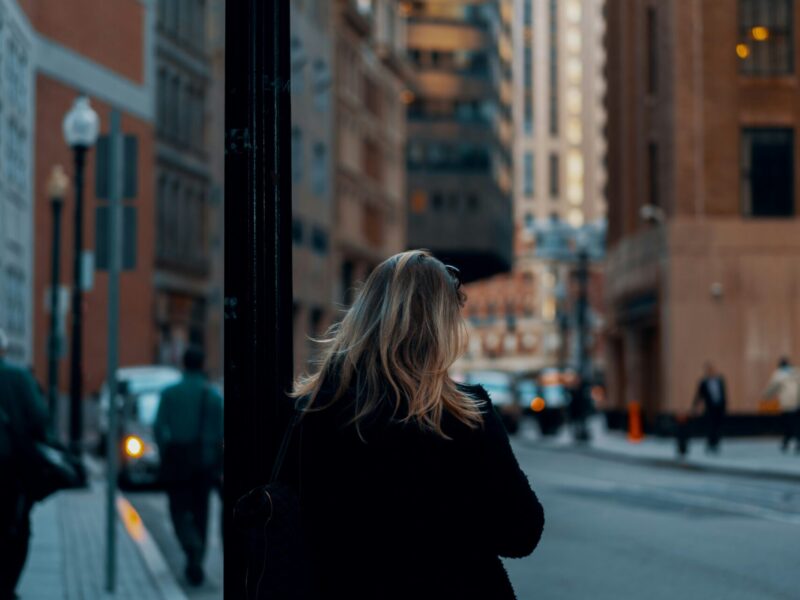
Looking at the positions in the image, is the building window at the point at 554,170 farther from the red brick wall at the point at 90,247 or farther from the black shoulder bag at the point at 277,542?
the black shoulder bag at the point at 277,542

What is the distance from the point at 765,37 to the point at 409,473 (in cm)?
4582

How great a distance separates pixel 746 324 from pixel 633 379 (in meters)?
7.66

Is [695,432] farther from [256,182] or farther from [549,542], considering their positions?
[256,182]

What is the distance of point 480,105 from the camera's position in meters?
95.7

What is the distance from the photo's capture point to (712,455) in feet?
121

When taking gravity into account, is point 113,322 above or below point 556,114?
below

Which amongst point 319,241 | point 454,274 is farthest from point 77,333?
point 319,241

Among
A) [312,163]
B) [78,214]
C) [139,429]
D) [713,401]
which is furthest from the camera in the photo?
[312,163]

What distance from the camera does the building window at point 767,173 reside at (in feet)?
157

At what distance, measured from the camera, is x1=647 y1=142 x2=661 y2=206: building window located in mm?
51531

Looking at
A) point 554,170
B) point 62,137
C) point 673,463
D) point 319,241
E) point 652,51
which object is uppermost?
point 554,170

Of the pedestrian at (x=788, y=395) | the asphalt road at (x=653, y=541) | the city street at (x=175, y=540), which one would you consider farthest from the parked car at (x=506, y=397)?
the city street at (x=175, y=540)

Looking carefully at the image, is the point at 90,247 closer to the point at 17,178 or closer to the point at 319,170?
the point at 17,178

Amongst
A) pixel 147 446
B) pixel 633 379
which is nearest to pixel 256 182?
pixel 147 446
